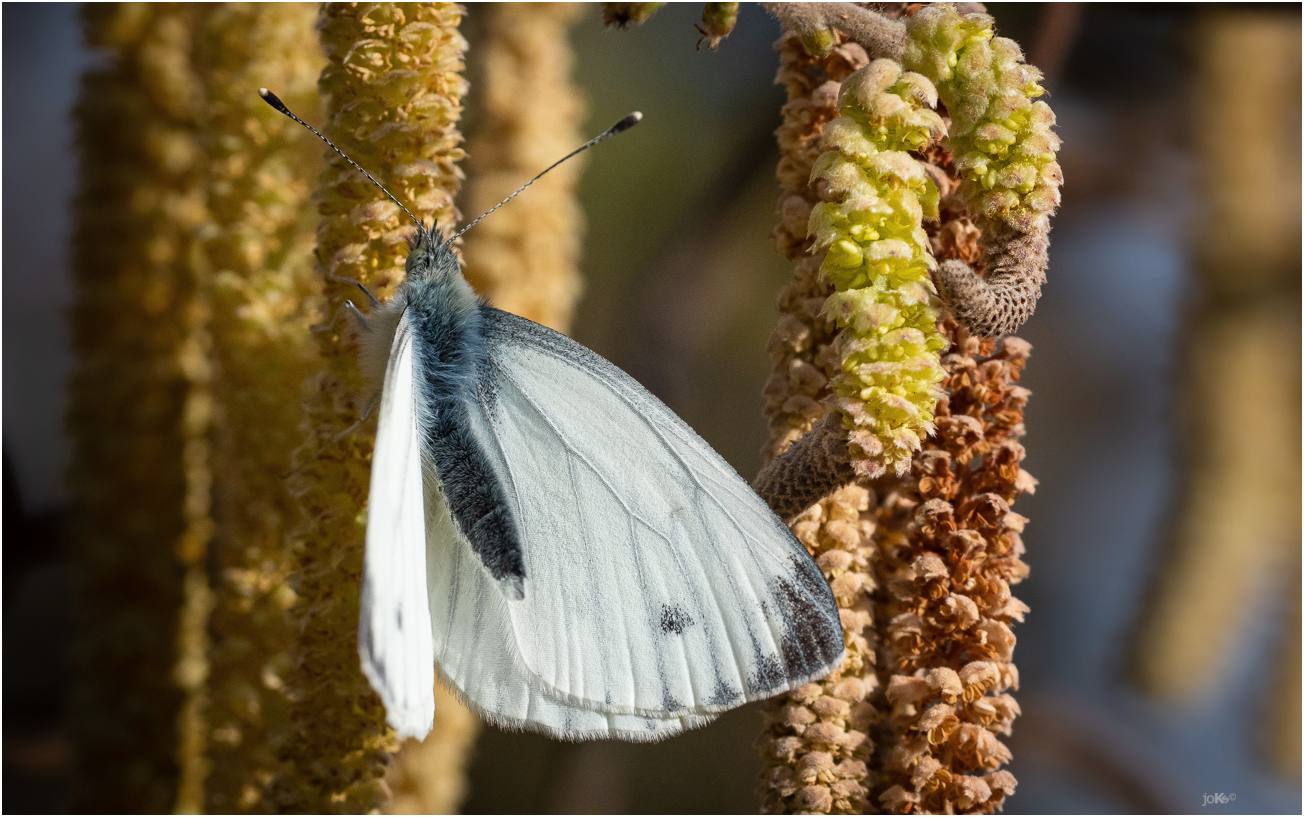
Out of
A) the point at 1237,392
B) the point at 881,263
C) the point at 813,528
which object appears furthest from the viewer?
the point at 1237,392

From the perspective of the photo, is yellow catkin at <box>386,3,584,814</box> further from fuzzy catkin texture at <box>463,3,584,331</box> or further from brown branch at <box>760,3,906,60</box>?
brown branch at <box>760,3,906,60</box>

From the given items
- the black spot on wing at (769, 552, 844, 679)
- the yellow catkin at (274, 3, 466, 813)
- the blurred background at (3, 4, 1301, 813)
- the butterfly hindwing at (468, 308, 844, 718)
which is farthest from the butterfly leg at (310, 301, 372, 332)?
the blurred background at (3, 4, 1301, 813)

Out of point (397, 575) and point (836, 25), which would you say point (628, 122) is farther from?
point (397, 575)

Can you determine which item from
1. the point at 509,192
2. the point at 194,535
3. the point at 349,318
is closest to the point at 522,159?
the point at 509,192

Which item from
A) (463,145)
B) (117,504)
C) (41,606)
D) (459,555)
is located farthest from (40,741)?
(463,145)

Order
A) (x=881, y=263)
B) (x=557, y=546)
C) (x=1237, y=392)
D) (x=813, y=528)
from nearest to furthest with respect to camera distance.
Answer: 1. (x=881, y=263)
2. (x=813, y=528)
3. (x=557, y=546)
4. (x=1237, y=392)

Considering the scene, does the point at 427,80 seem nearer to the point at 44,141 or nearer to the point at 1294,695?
the point at 44,141
